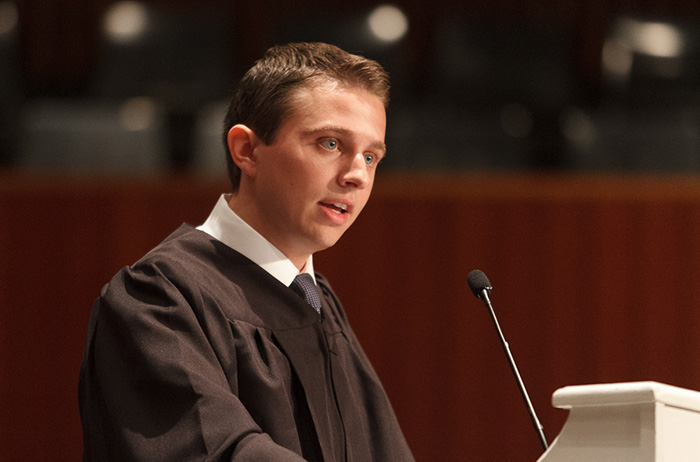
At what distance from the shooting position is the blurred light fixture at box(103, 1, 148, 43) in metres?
3.79

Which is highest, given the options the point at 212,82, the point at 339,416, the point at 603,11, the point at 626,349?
the point at 603,11

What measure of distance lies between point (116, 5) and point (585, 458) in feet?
10.6

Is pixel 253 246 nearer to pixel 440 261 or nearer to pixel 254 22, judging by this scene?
pixel 440 261

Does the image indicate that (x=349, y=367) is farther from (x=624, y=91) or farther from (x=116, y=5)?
(x=116, y=5)

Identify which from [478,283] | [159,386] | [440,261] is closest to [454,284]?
[440,261]

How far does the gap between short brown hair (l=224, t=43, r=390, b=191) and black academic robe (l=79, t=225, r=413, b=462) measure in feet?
0.72

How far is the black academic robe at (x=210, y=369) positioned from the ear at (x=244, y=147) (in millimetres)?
135

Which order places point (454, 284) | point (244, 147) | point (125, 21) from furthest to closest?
point (125, 21) < point (454, 284) < point (244, 147)

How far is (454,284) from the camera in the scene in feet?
9.37

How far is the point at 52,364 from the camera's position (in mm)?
2740

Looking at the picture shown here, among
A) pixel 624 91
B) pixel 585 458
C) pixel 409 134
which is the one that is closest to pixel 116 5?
pixel 409 134

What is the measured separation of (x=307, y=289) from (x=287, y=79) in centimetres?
35

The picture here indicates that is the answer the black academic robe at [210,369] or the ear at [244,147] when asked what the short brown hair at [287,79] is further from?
the black academic robe at [210,369]

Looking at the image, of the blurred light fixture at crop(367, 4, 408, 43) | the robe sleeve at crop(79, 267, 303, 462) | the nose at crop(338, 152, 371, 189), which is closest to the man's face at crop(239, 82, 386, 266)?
the nose at crop(338, 152, 371, 189)
